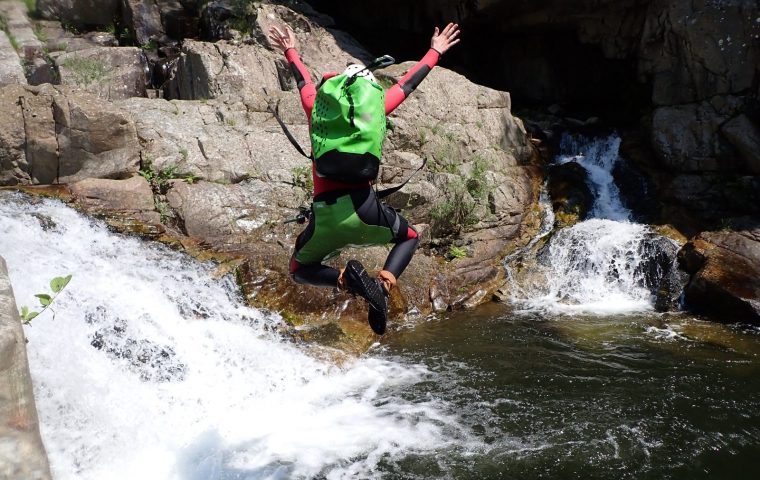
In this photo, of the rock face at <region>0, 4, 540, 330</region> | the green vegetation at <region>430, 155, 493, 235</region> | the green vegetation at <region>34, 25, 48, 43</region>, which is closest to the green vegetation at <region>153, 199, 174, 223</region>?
the rock face at <region>0, 4, 540, 330</region>

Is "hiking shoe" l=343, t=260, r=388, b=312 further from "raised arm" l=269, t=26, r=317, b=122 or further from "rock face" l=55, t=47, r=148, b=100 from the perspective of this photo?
"rock face" l=55, t=47, r=148, b=100

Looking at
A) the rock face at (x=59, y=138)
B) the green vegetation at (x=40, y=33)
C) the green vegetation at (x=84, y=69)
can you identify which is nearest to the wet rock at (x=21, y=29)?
the green vegetation at (x=40, y=33)

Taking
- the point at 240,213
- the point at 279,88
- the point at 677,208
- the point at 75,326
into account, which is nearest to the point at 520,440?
the point at 75,326

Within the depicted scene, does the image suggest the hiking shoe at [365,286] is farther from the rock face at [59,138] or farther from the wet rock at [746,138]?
the wet rock at [746,138]

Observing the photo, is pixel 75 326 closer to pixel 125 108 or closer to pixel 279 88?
pixel 125 108

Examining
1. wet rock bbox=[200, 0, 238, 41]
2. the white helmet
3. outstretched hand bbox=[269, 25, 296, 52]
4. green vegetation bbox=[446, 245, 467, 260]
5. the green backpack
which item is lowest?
green vegetation bbox=[446, 245, 467, 260]

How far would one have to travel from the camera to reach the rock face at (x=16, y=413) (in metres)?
2.90

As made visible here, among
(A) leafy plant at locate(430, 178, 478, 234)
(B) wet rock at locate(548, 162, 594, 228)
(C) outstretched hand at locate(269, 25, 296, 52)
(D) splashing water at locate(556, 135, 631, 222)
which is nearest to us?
(C) outstretched hand at locate(269, 25, 296, 52)

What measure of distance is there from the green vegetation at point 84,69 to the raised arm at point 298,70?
33.6ft

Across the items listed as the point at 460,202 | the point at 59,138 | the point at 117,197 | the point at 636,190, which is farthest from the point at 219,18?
the point at 636,190

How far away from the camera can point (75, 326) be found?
6445 millimetres

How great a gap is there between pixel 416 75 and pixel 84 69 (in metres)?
11.3

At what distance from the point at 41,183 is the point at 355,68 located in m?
7.71

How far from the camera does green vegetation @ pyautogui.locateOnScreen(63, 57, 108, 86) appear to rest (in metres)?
12.7
